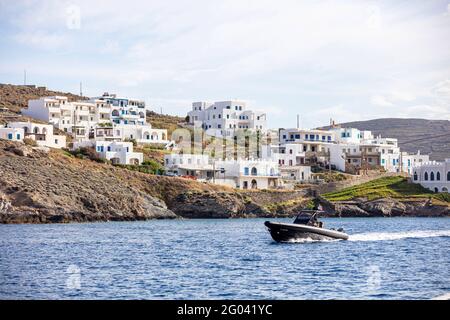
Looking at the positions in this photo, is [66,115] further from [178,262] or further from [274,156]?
[178,262]

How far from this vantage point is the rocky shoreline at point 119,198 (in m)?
51.2

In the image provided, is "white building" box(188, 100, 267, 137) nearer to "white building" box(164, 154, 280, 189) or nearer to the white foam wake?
"white building" box(164, 154, 280, 189)

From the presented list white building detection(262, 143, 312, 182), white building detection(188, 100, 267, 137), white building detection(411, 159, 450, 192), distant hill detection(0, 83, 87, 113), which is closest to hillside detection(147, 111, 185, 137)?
white building detection(188, 100, 267, 137)

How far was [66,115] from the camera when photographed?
79.2 meters

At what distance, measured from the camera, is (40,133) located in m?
67.1

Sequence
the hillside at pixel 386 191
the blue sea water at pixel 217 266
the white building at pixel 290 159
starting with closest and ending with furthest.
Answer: the blue sea water at pixel 217 266 → the hillside at pixel 386 191 → the white building at pixel 290 159

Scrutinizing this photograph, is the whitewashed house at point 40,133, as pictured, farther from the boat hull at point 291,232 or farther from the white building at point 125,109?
the boat hull at point 291,232

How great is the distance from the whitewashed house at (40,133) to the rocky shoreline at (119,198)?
3.96 meters

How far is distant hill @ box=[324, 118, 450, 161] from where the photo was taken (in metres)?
104

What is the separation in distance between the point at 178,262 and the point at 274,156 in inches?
2085

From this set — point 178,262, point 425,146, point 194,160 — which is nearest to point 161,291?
point 178,262

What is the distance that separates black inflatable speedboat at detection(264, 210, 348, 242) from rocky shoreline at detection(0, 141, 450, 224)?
70.2 ft

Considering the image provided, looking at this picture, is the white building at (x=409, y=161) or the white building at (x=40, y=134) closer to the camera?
the white building at (x=40, y=134)

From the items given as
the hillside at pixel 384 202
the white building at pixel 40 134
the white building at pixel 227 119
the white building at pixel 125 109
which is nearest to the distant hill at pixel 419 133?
the white building at pixel 227 119
